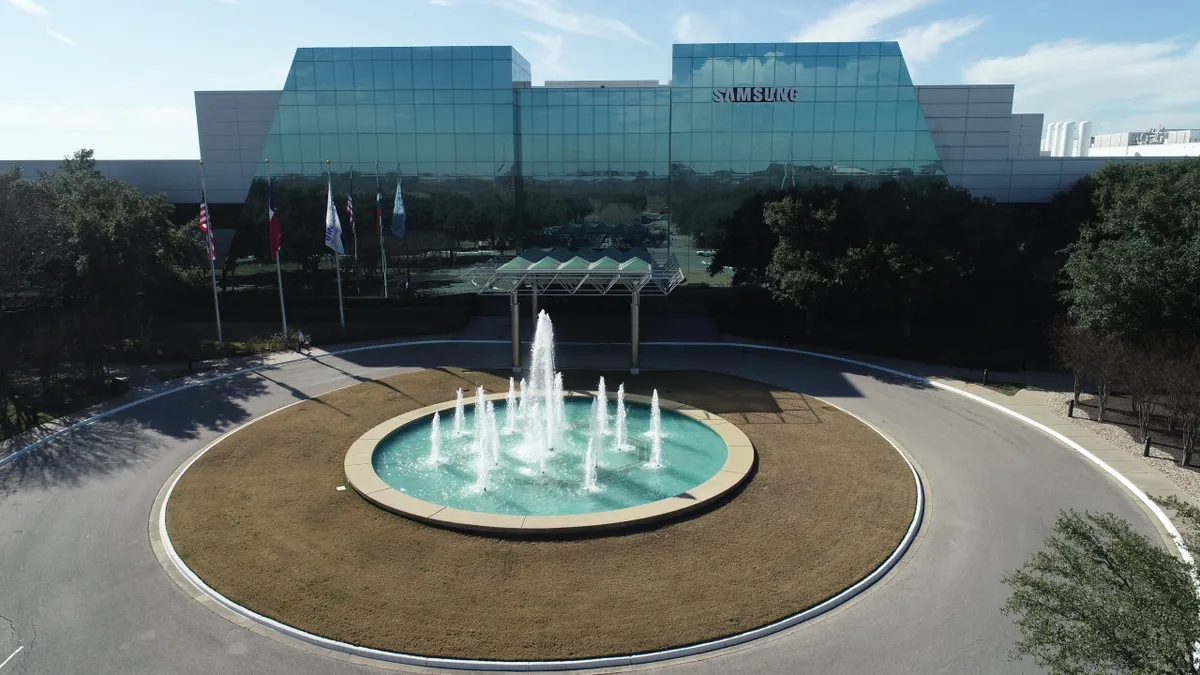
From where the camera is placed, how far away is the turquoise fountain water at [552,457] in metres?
18.7

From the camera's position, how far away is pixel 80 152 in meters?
43.1

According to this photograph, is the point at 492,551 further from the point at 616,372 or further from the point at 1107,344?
the point at 1107,344

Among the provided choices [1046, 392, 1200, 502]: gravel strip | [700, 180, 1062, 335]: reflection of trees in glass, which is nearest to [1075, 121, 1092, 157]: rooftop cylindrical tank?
[700, 180, 1062, 335]: reflection of trees in glass

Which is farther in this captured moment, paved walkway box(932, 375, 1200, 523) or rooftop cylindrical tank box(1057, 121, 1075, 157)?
rooftop cylindrical tank box(1057, 121, 1075, 157)

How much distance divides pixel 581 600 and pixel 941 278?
1098 inches

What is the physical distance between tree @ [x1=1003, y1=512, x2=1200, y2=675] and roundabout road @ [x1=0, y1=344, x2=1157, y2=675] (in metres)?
3.36

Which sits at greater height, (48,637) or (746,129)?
(746,129)

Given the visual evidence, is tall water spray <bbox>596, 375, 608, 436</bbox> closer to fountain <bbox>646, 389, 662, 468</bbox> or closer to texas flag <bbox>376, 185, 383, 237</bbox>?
fountain <bbox>646, 389, 662, 468</bbox>

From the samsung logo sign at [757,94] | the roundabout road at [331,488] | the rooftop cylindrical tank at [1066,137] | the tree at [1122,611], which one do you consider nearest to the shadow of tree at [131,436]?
the roundabout road at [331,488]

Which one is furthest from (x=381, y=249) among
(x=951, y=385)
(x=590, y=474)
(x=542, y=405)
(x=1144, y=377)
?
(x=1144, y=377)

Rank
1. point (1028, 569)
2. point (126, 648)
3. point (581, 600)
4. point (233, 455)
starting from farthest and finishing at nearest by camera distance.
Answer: point (233, 455) → point (1028, 569) → point (581, 600) → point (126, 648)

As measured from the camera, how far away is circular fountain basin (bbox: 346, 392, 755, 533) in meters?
17.2

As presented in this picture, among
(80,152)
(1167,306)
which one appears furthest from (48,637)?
(80,152)

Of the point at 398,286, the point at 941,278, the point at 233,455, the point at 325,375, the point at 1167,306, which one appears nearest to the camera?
the point at 233,455
